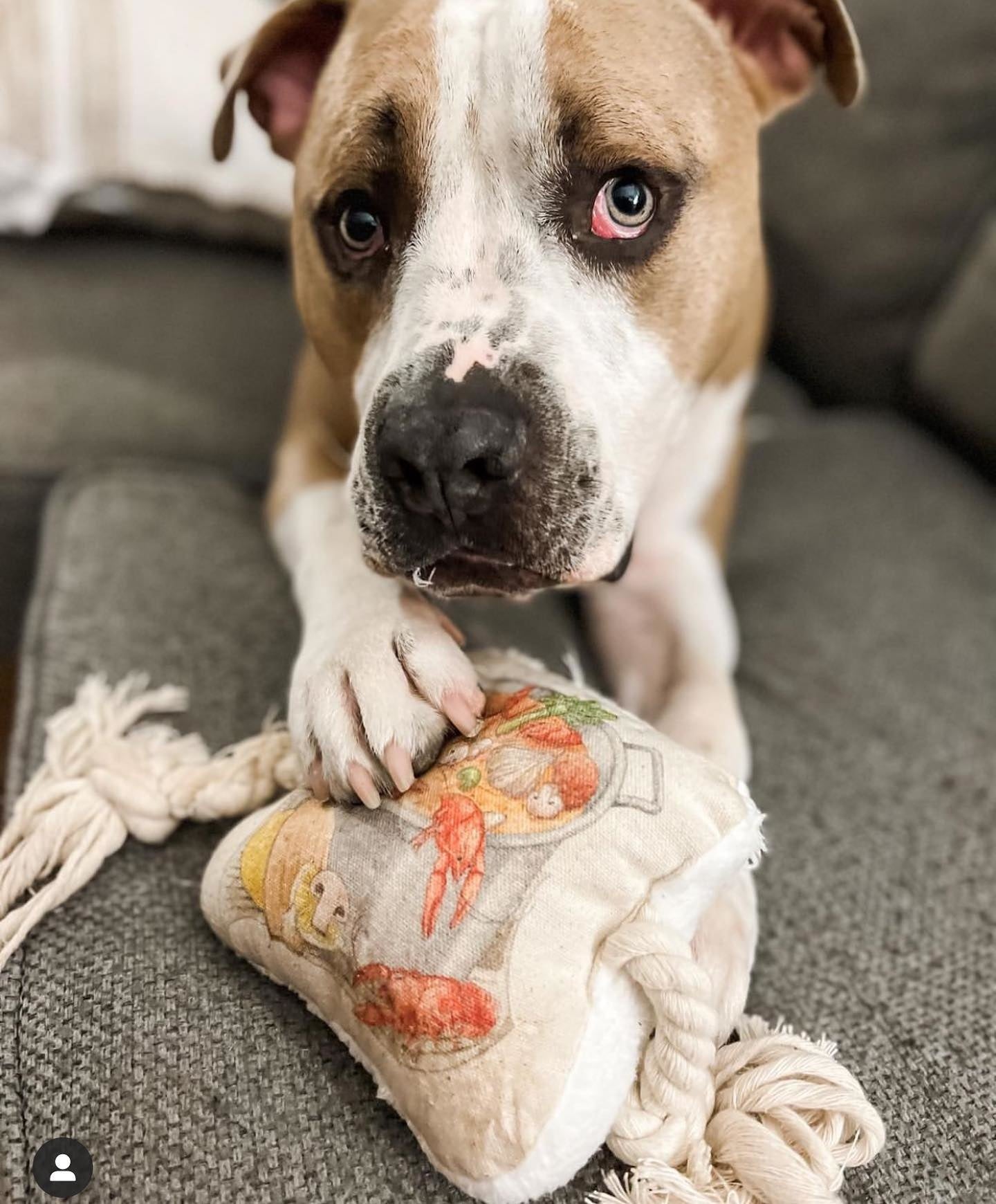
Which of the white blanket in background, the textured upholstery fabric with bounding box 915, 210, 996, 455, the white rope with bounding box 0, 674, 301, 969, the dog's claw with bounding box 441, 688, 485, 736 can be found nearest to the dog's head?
the dog's claw with bounding box 441, 688, 485, 736

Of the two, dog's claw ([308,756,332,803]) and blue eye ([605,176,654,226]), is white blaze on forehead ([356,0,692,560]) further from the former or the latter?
dog's claw ([308,756,332,803])

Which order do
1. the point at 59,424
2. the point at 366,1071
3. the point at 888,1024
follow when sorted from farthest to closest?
the point at 59,424 → the point at 888,1024 → the point at 366,1071

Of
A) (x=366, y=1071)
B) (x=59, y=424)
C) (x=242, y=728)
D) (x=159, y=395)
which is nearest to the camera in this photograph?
(x=366, y=1071)

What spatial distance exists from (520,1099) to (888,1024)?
41 cm

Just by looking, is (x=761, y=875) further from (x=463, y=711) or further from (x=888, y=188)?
(x=888, y=188)

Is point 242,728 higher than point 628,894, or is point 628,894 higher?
point 628,894

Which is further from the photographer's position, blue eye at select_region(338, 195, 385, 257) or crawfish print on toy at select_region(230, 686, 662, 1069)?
blue eye at select_region(338, 195, 385, 257)

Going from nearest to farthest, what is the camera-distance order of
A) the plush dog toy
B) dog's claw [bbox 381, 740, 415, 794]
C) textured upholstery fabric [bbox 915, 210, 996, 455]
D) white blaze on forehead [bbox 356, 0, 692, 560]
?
1. the plush dog toy
2. dog's claw [bbox 381, 740, 415, 794]
3. white blaze on forehead [bbox 356, 0, 692, 560]
4. textured upholstery fabric [bbox 915, 210, 996, 455]

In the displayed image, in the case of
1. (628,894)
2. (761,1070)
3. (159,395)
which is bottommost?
(159,395)

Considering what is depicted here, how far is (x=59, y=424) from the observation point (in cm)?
177

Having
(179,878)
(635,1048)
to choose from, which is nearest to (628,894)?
(635,1048)

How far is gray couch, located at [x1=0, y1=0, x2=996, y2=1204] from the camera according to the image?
84 centimetres

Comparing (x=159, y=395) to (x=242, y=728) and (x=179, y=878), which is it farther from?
(x=179, y=878)

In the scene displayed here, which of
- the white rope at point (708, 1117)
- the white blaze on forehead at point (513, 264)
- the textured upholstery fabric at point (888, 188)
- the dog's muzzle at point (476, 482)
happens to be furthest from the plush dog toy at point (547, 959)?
the textured upholstery fabric at point (888, 188)
